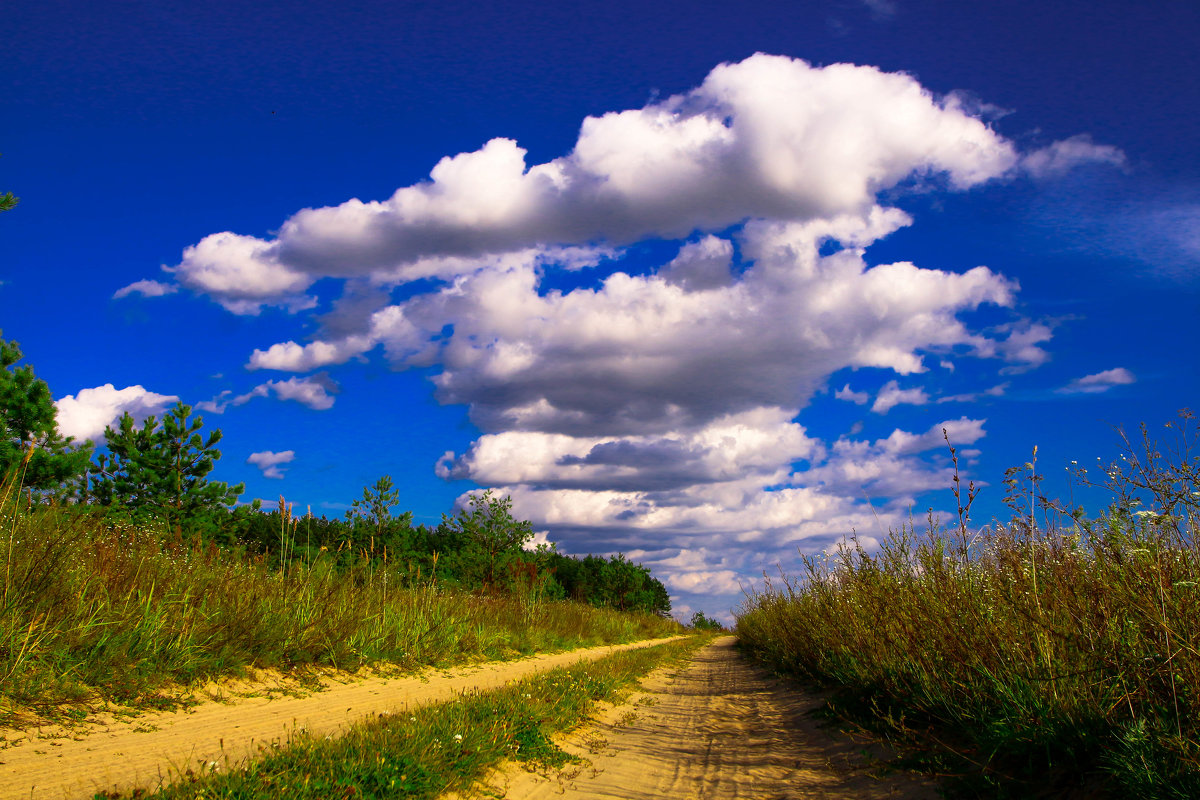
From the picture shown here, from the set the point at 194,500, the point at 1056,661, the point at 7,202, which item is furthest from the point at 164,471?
the point at 1056,661

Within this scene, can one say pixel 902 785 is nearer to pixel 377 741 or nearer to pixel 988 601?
pixel 988 601

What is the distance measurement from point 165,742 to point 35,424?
17339 mm

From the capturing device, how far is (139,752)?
480cm

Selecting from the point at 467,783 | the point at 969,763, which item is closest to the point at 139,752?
the point at 467,783

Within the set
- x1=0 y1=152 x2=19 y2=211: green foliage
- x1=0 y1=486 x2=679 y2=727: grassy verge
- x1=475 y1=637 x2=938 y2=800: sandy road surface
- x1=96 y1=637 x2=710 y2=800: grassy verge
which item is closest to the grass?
x1=475 y1=637 x2=938 y2=800: sandy road surface

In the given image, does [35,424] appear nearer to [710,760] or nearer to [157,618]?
[157,618]

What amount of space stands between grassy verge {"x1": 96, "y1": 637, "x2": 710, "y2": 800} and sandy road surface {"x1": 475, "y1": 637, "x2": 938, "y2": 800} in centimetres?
28

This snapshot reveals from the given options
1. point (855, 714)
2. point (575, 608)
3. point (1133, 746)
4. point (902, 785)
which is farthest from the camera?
point (575, 608)

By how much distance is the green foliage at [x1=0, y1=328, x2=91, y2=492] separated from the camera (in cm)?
1728

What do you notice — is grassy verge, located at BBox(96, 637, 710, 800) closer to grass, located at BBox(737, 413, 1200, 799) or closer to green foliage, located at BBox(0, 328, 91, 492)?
grass, located at BBox(737, 413, 1200, 799)

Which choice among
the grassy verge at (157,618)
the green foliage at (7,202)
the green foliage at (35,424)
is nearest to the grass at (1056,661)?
the grassy verge at (157,618)

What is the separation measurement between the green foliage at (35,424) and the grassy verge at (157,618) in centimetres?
1025

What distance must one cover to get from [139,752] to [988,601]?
677 cm

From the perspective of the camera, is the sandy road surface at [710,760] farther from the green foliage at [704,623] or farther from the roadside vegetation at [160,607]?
the green foliage at [704,623]
